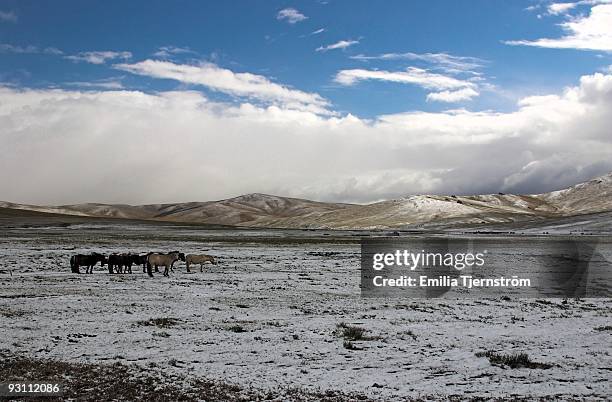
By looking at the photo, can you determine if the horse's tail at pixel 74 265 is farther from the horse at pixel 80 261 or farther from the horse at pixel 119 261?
the horse at pixel 119 261

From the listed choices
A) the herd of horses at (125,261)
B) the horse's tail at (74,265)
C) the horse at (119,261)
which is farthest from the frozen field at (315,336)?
the horse at (119,261)

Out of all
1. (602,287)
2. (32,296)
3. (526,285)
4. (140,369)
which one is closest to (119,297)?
(32,296)

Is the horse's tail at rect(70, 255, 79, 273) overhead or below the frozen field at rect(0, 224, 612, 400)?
overhead

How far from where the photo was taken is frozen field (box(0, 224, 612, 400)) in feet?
42.0

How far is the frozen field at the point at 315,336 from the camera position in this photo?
12.8m

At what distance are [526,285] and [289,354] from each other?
20830 millimetres

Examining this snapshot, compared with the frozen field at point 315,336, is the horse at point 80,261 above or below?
above

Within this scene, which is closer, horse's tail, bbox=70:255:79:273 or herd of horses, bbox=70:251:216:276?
herd of horses, bbox=70:251:216:276

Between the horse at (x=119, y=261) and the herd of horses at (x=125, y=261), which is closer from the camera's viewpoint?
the herd of horses at (x=125, y=261)

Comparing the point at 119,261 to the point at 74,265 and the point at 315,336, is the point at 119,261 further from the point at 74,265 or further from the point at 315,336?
the point at 315,336

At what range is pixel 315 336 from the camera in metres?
17.0

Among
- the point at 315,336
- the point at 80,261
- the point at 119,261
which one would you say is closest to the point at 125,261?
the point at 119,261

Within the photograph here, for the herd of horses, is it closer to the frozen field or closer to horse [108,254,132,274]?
horse [108,254,132,274]

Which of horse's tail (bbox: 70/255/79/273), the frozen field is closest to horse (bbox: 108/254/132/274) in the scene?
horse's tail (bbox: 70/255/79/273)
